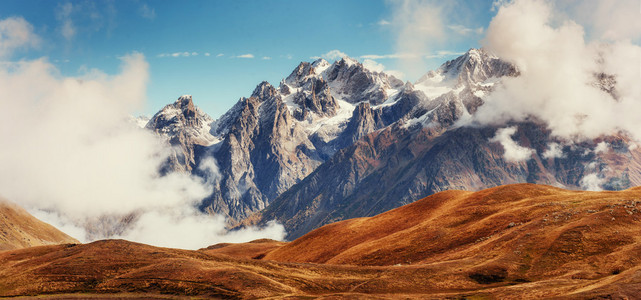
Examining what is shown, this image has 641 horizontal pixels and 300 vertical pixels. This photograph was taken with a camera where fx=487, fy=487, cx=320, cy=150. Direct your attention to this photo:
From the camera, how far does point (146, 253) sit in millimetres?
97500

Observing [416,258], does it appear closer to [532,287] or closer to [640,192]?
[532,287]

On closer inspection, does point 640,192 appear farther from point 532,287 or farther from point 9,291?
point 9,291

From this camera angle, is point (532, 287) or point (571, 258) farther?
point (571, 258)

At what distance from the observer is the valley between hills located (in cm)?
7069

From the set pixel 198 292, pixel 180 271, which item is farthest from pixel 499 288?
pixel 180 271

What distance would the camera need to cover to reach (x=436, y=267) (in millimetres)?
84938

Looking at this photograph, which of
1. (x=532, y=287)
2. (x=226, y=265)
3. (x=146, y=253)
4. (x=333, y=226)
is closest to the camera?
(x=532, y=287)

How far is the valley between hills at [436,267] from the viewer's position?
232 ft

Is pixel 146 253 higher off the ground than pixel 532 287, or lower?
higher

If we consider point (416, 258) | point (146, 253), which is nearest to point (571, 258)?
point (416, 258)

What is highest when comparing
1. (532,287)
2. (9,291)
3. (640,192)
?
(640,192)

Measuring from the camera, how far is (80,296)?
252 feet

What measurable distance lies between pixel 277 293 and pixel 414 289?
2166 cm

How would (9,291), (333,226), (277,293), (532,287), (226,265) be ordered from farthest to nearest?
(333,226) < (226,265) < (9,291) < (277,293) < (532,287)
